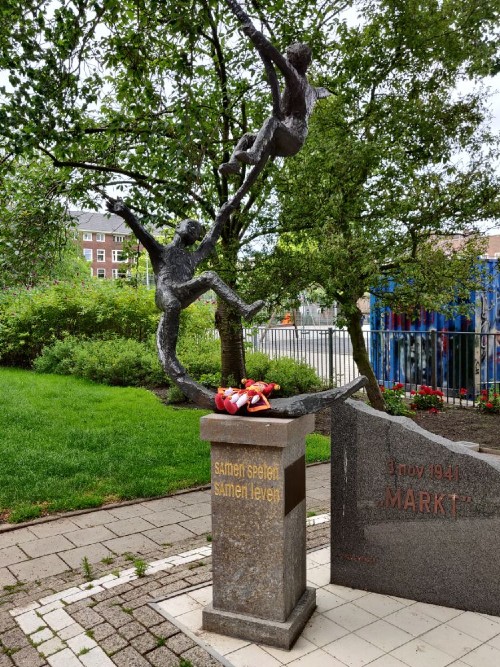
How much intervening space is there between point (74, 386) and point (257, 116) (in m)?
8.34

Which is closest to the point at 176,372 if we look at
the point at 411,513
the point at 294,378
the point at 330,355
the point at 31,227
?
the point at 411,513

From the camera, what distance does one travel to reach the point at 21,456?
8.30 m

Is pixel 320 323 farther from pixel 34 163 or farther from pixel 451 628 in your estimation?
pixel 451 628

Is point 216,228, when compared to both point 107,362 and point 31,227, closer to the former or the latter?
point 31,227

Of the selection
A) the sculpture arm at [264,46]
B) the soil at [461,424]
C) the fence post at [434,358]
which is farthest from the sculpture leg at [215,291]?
the fence post at [434,358]

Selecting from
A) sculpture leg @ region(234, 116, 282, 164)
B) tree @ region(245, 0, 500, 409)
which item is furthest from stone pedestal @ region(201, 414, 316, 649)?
tree @ region(245, 0, 500, 409)

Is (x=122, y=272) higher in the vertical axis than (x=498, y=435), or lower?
higher

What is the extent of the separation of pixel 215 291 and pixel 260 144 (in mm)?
1159

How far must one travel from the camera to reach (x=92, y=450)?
8883 mm

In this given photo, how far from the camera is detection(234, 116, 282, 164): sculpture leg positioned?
4.02 metres

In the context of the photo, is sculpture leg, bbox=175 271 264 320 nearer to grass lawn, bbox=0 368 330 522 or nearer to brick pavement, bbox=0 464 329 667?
brick pavement, bbox=0 464 329 667

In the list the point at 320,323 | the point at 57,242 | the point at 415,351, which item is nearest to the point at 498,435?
the point at 415,351

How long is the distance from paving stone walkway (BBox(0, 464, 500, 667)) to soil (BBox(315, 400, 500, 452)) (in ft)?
15.5

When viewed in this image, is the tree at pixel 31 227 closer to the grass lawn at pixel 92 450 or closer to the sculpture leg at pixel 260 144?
the grass lawn at pixel 92 450
